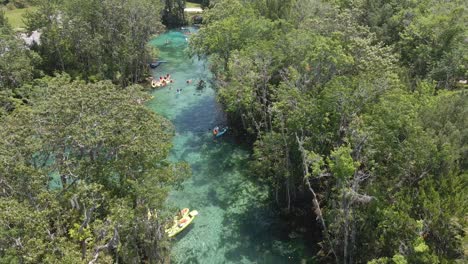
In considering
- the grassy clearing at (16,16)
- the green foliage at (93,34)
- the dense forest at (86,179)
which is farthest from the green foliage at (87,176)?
the grassy clearing at (16,16)

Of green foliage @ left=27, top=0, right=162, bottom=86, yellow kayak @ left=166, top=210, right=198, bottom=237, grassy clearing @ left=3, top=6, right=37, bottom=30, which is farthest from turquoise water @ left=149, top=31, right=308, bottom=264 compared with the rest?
grassy clearing @ left=3, top=6, right=37, bottom=30

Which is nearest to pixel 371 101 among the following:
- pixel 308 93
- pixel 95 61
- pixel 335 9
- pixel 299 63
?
pixel 308 93

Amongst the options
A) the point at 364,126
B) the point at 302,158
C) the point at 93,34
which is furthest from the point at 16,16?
the point at 364,126

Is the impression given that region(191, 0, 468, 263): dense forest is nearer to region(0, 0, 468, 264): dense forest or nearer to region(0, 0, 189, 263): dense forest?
region(0, 0, 468, 264): dense forest

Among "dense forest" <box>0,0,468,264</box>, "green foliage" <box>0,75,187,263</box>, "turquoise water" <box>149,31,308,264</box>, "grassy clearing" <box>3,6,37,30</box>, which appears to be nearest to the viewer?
"green foliage" <box>0,75,187,263</box>

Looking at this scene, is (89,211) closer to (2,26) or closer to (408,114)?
(408,114)

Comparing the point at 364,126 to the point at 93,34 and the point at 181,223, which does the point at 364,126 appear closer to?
the point at 181,223

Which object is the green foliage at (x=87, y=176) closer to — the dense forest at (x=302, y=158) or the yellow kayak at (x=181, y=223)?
the dense forest at (x=302, y=158)
